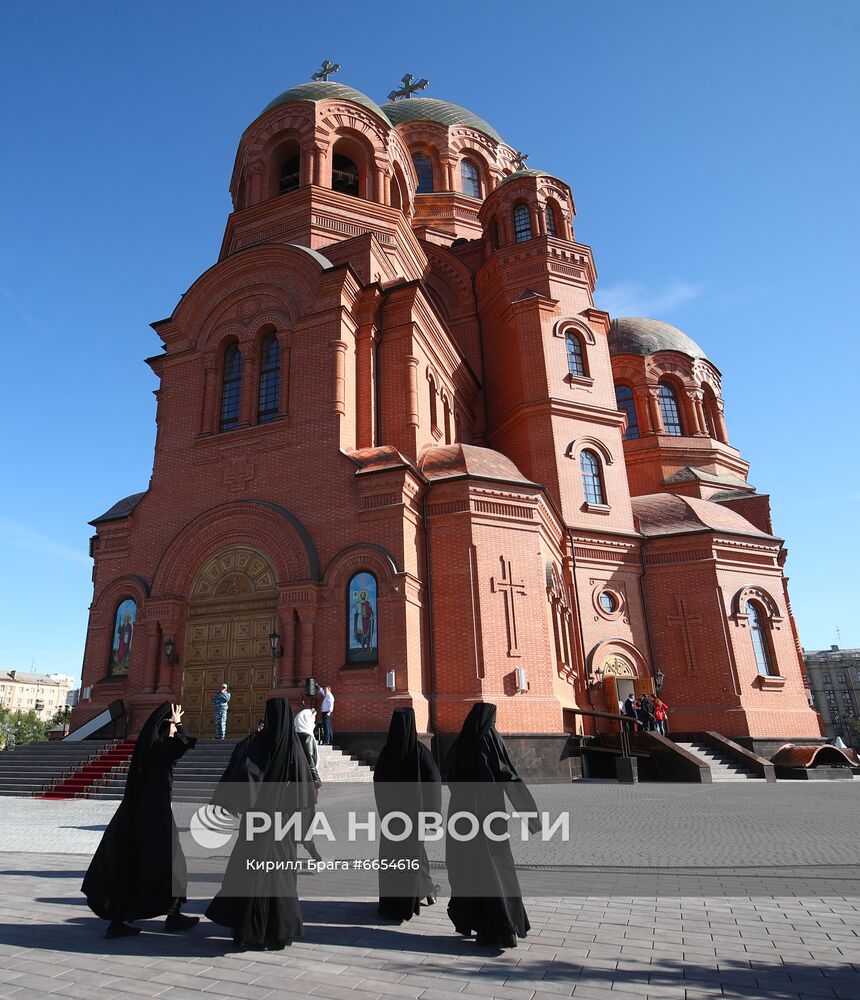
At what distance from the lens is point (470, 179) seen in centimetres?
3322

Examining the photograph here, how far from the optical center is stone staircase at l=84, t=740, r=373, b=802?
11945 mm

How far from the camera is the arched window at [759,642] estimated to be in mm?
19609

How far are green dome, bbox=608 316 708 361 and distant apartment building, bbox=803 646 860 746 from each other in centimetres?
6589

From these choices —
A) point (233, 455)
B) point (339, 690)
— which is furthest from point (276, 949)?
point (233, 455)

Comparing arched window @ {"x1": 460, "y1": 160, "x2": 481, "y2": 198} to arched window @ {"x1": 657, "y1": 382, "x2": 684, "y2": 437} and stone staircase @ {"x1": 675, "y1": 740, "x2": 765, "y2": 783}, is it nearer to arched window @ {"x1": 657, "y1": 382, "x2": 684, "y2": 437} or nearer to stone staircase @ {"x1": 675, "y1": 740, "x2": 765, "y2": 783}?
arched window @ {"x1": 657, "y1": 382, "x2": 684, "y2": 437}

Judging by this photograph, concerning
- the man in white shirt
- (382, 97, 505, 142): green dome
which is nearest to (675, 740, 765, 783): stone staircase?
the man in white shirt

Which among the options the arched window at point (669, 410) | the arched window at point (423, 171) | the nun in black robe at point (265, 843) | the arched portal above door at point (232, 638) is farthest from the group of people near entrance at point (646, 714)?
the arched window at point (423, 171)

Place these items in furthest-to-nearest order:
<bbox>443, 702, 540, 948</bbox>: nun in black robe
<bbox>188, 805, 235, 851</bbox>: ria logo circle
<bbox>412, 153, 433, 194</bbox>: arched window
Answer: <bbox>412, 153, 433, 194</bbox>: arched window
<bbox>188, 805, 235, 851</bbox>: ria logo circle
<bbox>443, 702, 540, 948</bbox>: nun in black robe

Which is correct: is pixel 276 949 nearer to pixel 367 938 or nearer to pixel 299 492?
pixel 367 938

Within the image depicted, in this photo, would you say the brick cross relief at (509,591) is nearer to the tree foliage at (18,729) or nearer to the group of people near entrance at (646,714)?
the group of people near entrance at (646,714)

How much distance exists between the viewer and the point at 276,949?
163 inches

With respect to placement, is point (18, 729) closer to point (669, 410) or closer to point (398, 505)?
point (669, 410)

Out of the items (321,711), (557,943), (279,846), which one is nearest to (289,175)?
(321,711)

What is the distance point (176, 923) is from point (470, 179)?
34081mm
